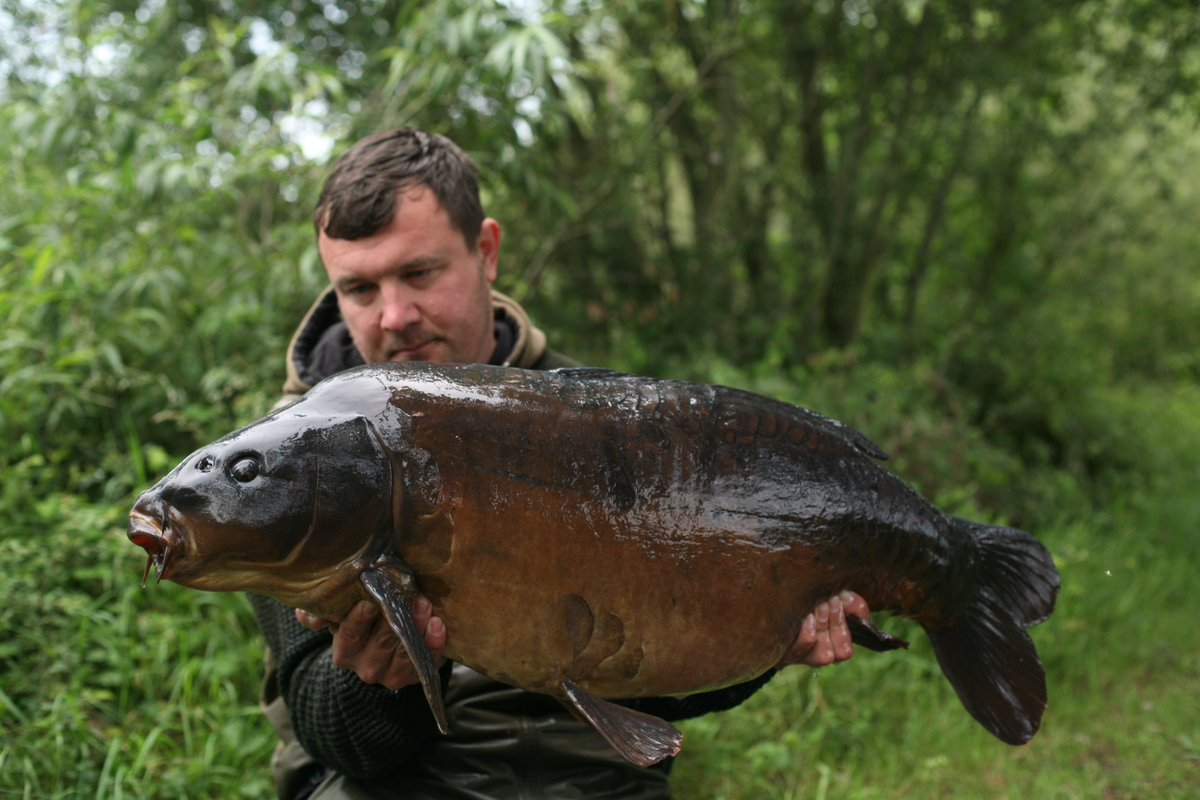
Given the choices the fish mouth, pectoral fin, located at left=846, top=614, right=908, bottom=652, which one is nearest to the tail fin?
pectoral fin, located at left=846, top=614, right=908, bottom=652

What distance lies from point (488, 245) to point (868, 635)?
1.19 metres

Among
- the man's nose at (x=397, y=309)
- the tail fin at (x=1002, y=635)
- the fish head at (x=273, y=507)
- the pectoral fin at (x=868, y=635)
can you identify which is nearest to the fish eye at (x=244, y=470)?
the fish head at (x=273, y=507)

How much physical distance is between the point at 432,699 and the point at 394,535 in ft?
0.74

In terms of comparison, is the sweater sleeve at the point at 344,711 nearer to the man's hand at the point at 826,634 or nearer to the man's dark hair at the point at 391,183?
the man's hand at the point at 826,634

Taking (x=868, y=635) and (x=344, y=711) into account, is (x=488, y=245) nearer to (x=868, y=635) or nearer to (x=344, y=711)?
(x=344, y=711)

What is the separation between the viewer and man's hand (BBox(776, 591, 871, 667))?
1.50m

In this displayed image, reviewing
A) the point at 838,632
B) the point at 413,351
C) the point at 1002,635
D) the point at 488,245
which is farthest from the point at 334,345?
the point at 1002,635

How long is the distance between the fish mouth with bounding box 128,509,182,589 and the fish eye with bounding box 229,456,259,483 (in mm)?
97

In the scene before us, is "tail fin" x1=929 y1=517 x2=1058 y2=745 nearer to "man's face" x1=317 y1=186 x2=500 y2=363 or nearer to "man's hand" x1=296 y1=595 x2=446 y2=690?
"man's hand" x1=296 y1=595 x2=446 y2=690

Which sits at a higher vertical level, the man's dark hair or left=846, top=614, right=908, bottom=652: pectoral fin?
the man's dark hair

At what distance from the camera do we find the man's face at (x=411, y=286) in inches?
71.9

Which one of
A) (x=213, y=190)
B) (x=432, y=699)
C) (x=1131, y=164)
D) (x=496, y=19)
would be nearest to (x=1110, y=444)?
(x=1131, y=164)

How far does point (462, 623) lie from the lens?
4.18 ft

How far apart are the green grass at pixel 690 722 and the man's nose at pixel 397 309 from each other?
134 cm
